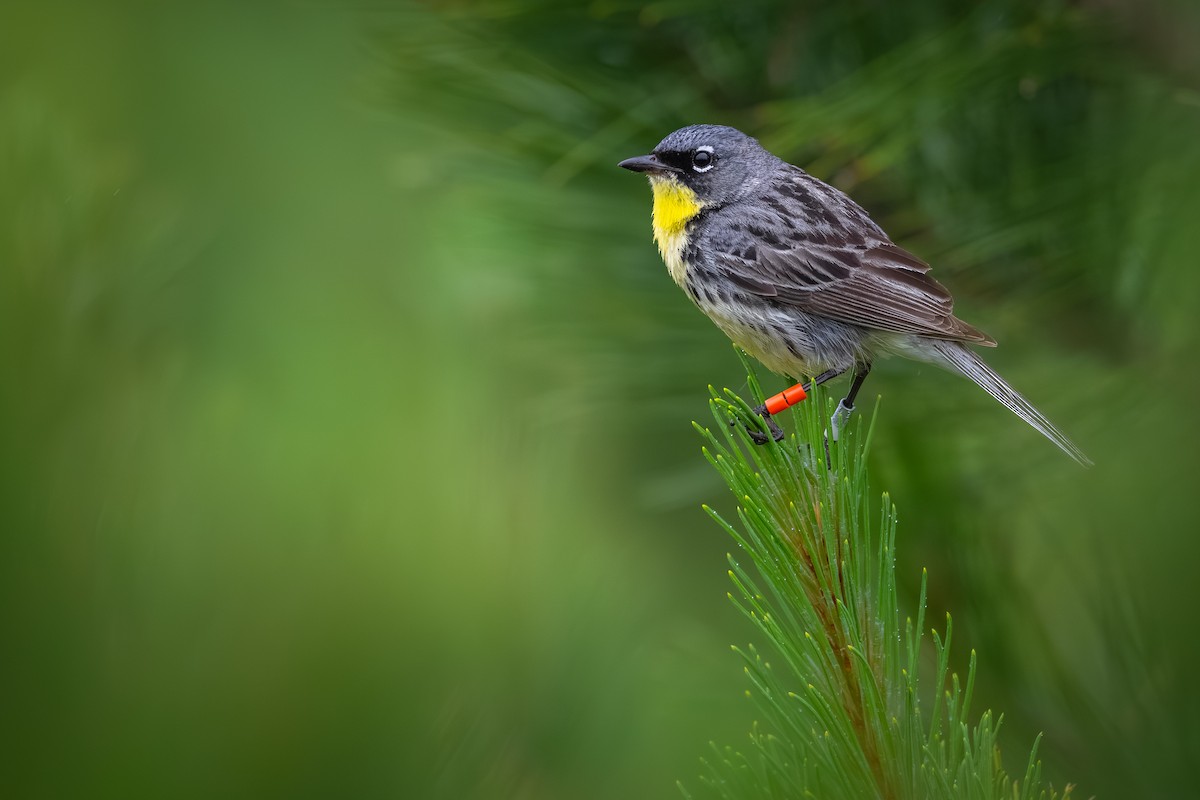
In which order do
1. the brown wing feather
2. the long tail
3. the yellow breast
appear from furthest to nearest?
1. the yellow breast
2. the brown wing feather
3. the long tail

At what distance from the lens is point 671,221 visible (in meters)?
3.45

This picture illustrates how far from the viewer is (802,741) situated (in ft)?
5.81

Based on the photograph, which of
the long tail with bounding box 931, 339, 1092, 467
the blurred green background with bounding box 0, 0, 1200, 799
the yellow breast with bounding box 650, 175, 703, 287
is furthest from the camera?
the yellow breast with bounding box 650, 175, 703, 287

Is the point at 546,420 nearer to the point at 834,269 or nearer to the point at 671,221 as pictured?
the point at 671,221

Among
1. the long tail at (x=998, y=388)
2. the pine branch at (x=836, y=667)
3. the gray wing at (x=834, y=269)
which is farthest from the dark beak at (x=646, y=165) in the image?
the pine branch at (x=836, y=667)

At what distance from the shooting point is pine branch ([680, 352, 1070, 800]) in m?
1.68

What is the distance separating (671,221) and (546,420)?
26.9 inches

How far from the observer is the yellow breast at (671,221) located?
3.40 meters

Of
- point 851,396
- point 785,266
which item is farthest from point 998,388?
point 785,266

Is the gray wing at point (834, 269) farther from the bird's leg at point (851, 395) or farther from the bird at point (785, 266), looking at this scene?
the bird's leg at point (851, 395)

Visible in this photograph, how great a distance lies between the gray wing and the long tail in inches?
3.3

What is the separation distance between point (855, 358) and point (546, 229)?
0.94m

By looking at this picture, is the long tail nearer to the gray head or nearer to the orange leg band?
the orange leg band

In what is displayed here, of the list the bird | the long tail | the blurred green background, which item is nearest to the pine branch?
the blurred green background
